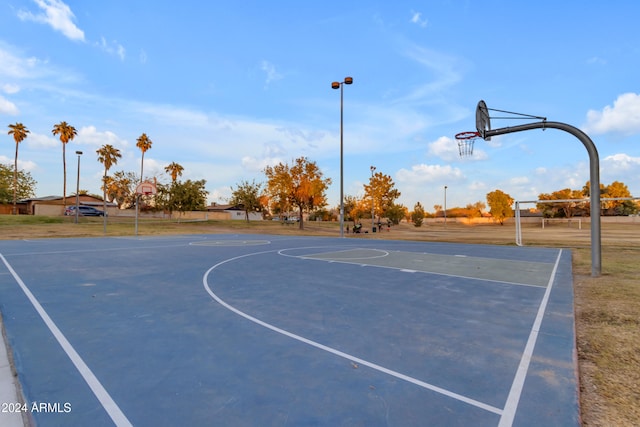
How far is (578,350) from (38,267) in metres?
14.9

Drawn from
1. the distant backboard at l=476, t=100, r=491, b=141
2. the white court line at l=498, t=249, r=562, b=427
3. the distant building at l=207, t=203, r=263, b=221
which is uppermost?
the distant backboard at l=476, t=100, r=491, b=141

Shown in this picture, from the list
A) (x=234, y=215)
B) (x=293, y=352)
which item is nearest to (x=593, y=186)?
(x=293, y=352)

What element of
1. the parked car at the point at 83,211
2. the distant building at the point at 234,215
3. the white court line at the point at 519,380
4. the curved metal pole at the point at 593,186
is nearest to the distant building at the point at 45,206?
the parked car at the point at 83,211

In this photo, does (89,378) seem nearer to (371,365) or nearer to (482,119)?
(371,365)

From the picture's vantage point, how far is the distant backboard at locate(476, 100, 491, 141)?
12938mm

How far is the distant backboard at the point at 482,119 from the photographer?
42.4ft

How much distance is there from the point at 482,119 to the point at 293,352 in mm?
12532

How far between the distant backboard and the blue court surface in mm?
6851

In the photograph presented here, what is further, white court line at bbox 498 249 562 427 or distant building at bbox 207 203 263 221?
distant building at bbox 207 203 263 221

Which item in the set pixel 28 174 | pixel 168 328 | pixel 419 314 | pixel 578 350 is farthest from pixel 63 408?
pixel 28 174

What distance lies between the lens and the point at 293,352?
4250mm

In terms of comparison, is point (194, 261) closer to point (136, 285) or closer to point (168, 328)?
point (136, 285)

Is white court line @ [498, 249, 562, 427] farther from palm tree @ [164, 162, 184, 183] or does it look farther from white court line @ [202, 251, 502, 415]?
palm tree @ [164, 162, 184, 183]

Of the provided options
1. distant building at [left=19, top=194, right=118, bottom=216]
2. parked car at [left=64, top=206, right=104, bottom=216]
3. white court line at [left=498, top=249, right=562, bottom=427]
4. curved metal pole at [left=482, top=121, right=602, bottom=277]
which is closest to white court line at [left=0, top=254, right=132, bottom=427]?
white court line at [left=498, top=249, right=562, bottom=427]
